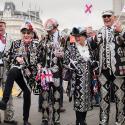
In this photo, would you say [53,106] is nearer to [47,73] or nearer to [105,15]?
[47,73]

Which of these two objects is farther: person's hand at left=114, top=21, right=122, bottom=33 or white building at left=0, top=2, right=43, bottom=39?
white building at left=0, top=2, right=43, bottom=39

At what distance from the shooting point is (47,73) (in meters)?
8.02

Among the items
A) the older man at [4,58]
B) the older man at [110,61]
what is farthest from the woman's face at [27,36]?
the older man at [110,61]

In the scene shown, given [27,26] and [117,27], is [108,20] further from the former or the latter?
[27,26]

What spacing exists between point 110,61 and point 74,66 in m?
0.63

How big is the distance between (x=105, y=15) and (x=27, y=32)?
4.60 ft

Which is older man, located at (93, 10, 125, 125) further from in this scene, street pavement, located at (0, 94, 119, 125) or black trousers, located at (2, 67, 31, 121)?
black trousers, located at (2, 67, 31, 121)

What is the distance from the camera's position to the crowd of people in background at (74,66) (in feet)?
25.4

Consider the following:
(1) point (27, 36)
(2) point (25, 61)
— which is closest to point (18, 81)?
(2) point (25, 61)

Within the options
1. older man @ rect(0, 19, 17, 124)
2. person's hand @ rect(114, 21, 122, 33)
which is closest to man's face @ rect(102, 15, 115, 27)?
person's hand @ rect(114, 21, 122, 33)

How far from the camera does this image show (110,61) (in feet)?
25.3

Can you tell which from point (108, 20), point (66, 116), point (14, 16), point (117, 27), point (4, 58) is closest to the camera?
point (117, 27)

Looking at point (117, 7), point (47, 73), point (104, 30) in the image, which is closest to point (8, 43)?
point (47, 73)

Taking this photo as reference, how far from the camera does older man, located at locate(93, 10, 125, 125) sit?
768 centimetres
